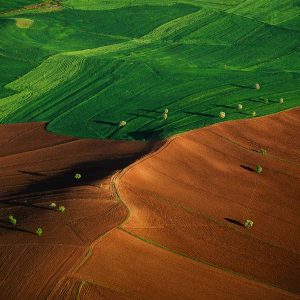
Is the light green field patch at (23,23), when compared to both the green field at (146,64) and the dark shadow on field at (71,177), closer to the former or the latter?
the green field at (146,64)

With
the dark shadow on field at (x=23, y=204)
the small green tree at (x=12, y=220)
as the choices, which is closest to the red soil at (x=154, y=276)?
the dark shadow on field at (x=23, y=204)

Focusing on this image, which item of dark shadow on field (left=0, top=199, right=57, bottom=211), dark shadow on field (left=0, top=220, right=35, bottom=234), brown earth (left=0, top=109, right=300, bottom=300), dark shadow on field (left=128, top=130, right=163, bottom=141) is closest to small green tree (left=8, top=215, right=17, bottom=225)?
dark shadow on field (left=0, top=220, right=35, bottom=234)

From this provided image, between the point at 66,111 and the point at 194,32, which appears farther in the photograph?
the point at 194,32

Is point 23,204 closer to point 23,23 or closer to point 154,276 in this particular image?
point 154,276

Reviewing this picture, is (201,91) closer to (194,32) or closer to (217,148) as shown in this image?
(217,148)

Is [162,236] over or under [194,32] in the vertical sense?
under

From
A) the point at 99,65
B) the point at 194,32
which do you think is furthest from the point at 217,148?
the point at 194,32

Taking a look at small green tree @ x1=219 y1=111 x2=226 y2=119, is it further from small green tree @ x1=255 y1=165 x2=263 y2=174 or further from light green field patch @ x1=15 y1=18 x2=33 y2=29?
light green field patch @ x1=15 y1=18 x2=33 y2=29
